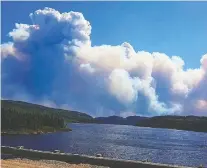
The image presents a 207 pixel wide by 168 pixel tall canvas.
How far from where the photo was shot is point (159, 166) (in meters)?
29.0

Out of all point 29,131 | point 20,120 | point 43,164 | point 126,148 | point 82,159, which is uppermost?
point 20,120

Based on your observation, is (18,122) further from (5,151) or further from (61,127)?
(5,151)

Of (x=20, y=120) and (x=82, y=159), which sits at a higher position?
(x=20, y=120)

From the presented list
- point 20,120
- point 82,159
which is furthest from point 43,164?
point 20,120

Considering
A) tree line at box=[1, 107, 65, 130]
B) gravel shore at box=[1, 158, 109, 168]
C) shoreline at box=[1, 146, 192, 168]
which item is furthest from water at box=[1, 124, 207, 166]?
gravel shore at box=[1, 158, 109, 168]

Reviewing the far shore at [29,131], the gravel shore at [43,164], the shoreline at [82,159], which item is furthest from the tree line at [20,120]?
the gravel shore at [43,164]

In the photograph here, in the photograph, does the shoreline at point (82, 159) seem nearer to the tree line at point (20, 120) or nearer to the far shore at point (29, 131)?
the far shore at point (29, 131)

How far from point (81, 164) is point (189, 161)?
49225 millimetres

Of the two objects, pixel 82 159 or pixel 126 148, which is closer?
pixel 82 159

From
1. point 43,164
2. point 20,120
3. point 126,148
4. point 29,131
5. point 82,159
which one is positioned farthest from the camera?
point 20,120

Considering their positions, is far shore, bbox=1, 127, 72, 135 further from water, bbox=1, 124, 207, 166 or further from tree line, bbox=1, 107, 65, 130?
water, bbox=1, 124, 207, 166

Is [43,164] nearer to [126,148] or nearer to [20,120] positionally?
[126,148]

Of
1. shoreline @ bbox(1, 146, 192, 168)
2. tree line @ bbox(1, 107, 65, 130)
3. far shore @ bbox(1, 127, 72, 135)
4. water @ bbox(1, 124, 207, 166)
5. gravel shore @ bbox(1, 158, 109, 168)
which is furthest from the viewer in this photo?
tree line @ bbox(1, 107, 65, 130)

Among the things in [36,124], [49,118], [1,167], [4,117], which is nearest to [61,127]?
[49,118]
